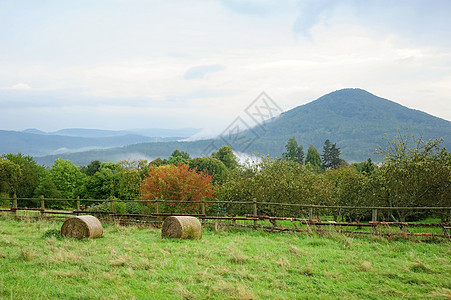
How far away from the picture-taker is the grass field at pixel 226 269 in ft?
20.5

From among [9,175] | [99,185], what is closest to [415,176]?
[9,175]

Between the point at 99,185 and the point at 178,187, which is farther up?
the point at 178,187

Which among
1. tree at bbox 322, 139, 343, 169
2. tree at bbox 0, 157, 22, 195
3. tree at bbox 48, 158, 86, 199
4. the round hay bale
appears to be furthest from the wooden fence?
tree at bbox 322, 139, 343, 169

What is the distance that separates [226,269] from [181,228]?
3931 mm

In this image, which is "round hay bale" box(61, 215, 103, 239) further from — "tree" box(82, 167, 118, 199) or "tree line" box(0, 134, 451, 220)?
"tree" box(82, 167, 118, 199)

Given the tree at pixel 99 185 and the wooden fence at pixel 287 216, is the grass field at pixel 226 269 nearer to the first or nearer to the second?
the wooden fence at pixel 287 216

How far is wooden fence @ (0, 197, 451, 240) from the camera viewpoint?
1153 centimetres

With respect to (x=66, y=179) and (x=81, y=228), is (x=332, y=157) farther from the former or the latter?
(x=81, y=228)

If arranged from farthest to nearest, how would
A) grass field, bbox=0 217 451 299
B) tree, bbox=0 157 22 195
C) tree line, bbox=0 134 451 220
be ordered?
1. tree, bbox=0 157 22 195
2. tree line, bbox=0 134 451 220
3. grass field, bbox=0 217 451 299

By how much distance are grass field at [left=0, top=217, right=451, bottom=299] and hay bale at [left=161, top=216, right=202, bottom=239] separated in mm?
341

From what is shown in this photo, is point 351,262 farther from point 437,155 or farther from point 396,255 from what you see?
point 437,155

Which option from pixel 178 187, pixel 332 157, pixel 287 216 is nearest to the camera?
pixel 287 216

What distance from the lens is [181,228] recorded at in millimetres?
11250

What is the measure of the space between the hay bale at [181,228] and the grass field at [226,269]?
34cm
